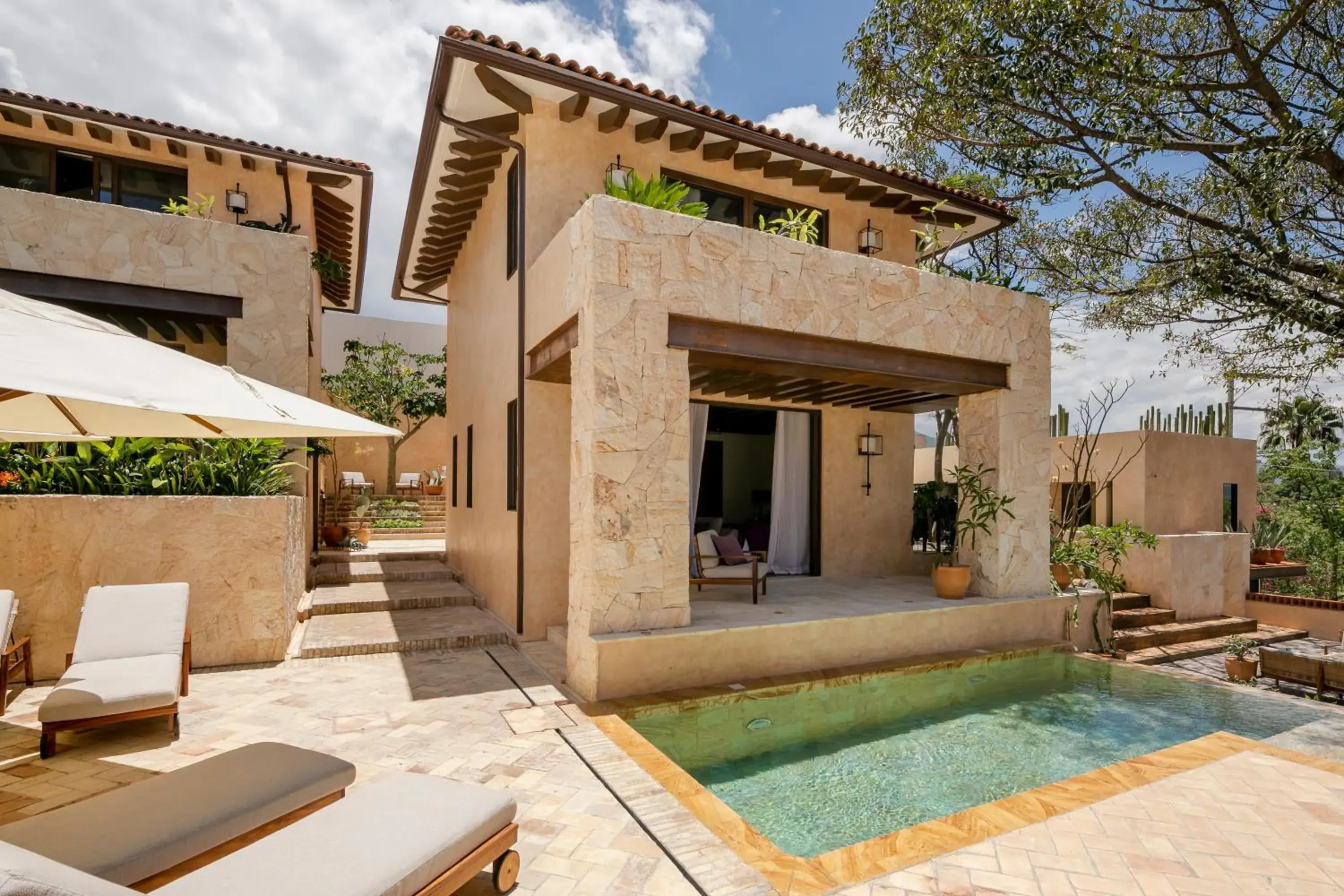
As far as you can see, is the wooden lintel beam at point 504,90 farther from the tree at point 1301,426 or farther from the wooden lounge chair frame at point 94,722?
the tree at point 1301,426

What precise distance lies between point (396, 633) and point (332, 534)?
25.8 feet

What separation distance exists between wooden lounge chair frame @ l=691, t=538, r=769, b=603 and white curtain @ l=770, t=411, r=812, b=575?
5.41 feet

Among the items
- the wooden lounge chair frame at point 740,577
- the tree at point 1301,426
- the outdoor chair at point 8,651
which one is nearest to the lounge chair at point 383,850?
the outdoor chair at point 8,651

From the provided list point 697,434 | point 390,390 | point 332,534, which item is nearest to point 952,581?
point 697,434

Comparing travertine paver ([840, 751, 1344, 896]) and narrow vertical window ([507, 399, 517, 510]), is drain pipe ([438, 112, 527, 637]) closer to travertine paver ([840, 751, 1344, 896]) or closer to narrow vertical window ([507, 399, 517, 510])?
narrow vertical window ([507, 399, 517, 510])

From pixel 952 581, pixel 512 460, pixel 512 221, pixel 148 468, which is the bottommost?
pixel 952 581

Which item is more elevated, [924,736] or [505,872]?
[505,872]

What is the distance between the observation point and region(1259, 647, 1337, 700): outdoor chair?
8859mm

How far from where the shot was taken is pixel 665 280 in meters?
6.47

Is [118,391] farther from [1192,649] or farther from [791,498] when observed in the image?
[1192,649]

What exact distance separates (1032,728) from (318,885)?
19.4 feet

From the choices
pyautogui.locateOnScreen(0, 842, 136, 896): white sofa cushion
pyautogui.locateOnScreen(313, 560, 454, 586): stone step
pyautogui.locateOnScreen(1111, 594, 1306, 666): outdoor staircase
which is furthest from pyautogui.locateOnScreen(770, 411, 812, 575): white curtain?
pyautogui.locateOnScreen(0, 842, 136, 896): white sofa cushion

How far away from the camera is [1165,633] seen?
1123 centimetres

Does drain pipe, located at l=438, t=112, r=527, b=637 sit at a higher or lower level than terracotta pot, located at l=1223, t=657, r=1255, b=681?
higher
